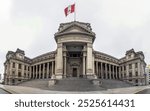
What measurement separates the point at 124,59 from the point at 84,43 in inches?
635

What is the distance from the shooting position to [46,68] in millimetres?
38875

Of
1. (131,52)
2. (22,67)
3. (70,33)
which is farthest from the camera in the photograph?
(70,33)

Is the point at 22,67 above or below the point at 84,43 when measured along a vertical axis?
below

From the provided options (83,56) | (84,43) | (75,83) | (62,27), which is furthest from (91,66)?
(62,27)

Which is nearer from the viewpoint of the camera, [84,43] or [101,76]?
[84,43]

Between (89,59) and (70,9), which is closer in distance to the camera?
(70,9)

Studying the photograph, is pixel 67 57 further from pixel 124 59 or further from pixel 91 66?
pixel 124 59

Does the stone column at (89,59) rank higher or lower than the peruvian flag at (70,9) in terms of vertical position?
lower

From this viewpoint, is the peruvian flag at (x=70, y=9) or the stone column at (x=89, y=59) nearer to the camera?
the peruvian flag at (x=70, y=9)

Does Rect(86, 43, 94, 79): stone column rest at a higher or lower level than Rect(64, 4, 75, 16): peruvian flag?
lower

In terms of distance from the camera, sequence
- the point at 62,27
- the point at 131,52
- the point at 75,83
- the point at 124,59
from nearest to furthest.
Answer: the point at 131,52
the point at 124,59
the point at 75,83
the point at 62,27

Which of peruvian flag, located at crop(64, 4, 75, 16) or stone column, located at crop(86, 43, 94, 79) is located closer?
peruvian flag, located at crop(64, 4, 75, 16)

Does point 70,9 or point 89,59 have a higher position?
point 70,9

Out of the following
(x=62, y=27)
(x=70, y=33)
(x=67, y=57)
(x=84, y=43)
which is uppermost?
(x=62, y=27)
